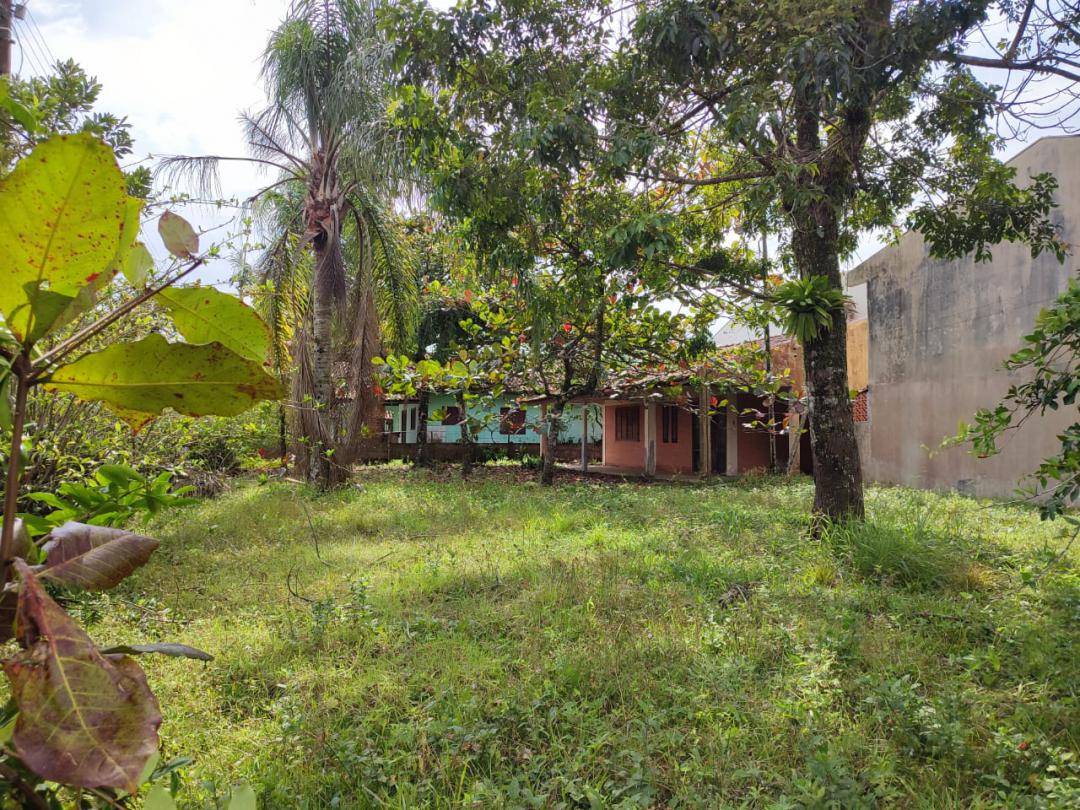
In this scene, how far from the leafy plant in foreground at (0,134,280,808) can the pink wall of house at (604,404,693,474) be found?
13.6 metres

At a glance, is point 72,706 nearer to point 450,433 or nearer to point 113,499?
point 113,499

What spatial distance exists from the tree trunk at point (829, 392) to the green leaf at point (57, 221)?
557 centimetres

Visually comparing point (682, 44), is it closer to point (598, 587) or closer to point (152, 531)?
point (598, 587)

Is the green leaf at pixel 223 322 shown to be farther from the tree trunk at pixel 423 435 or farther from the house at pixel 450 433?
the house at pixel 450 433

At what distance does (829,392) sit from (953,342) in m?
4.68

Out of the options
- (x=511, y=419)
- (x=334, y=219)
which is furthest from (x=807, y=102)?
(x=511, y=419)

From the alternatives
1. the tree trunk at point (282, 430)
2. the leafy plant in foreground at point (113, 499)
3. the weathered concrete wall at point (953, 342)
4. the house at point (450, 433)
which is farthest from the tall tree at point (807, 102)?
the house at point (450, 433)

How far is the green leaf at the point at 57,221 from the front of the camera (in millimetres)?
512

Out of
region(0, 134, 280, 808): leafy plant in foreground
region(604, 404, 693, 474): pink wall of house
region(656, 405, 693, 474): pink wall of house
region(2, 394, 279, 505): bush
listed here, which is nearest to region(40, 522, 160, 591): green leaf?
region(0, 134, 280, 808): leafy plant in foreground

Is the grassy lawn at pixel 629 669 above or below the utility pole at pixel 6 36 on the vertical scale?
below

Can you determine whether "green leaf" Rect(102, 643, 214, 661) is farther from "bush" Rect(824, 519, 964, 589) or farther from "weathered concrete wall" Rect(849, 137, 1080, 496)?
"weathered concrete wall" Rect(849, 137, 1080, 496)

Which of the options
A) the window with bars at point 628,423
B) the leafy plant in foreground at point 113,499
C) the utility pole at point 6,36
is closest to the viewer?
the leafy plant in foreground at point 113,499

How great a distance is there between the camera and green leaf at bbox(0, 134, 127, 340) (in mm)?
512

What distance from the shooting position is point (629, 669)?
3219 mm
